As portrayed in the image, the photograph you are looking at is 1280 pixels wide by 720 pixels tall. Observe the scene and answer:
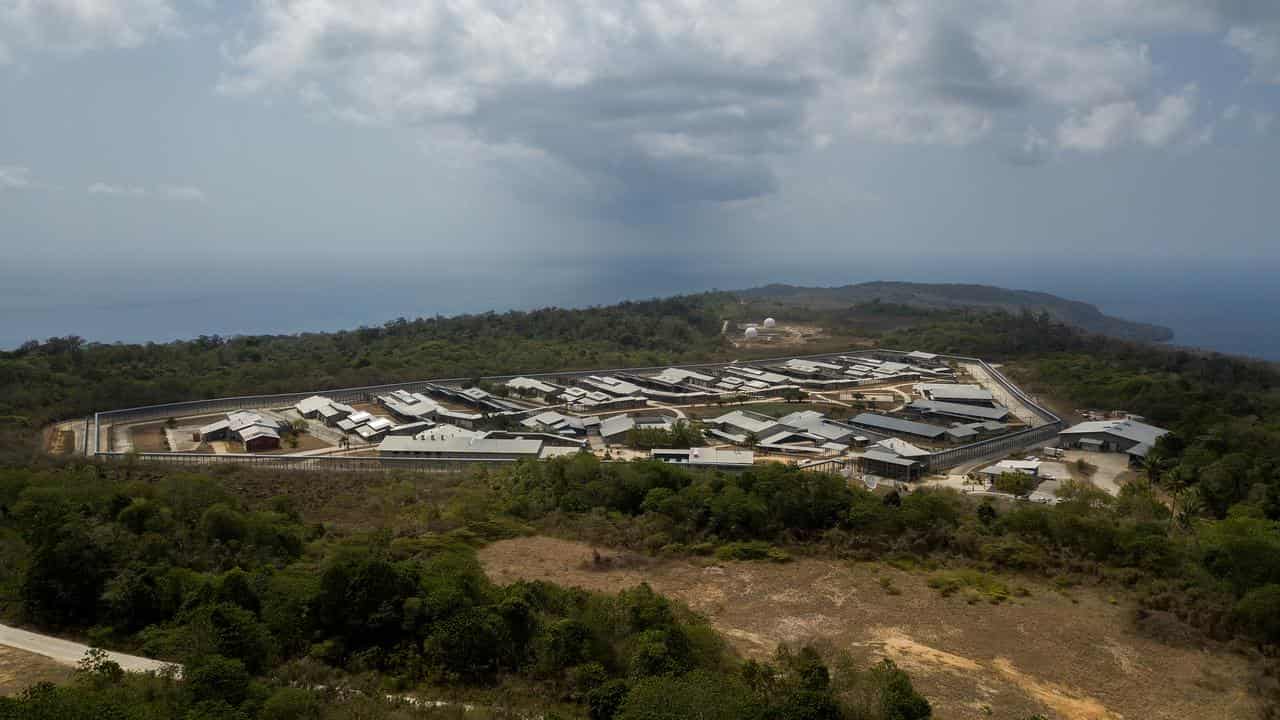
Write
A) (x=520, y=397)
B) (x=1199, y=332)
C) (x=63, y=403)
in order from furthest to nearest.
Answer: (x=1199, y=332)
(x=520, y=397)
(x=63, y=403)

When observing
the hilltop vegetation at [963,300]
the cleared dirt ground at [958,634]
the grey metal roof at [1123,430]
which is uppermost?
the hilltop vegetation at [963,300]

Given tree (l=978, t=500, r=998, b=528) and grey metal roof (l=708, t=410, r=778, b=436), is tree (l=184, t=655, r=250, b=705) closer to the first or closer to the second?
tree (l=978, t=500, r=998, b=528)

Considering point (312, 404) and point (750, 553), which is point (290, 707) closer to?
point (750, 553)

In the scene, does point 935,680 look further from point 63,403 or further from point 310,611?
point 63,403

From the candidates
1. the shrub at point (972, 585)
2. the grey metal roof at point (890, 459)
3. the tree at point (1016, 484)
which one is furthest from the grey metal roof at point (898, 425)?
the shrub at point (972, 585)

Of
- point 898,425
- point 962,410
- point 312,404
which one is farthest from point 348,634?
point 962,410

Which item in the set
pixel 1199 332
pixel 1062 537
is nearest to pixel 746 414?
pixel 1062 537

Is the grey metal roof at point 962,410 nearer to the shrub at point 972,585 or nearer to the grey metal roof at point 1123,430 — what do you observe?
the grey metal roof at point 1123,430

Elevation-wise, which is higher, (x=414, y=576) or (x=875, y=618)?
(x=414, y=576)

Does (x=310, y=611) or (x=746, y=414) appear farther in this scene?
(x=746, y=414)
